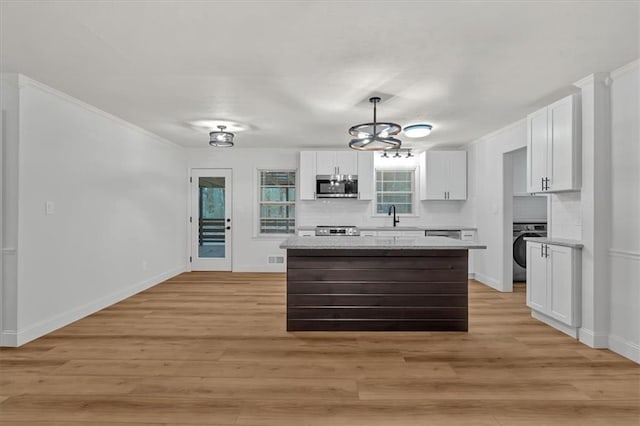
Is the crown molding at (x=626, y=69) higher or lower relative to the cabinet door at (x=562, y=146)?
higher

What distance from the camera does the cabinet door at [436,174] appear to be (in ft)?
21.0

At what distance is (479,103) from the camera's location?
3.95m

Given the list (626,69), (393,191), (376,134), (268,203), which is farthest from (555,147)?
(268,203)

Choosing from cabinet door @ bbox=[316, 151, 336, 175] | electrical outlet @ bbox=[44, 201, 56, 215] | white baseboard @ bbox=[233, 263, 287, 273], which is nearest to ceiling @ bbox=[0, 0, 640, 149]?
electrical outlet @ bbox=[44, 201, 56, 215]

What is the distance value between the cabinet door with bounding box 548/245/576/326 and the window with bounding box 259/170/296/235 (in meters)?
4.49

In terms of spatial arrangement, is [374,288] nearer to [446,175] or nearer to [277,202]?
[446,175]

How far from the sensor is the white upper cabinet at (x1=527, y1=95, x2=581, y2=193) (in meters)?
3.27

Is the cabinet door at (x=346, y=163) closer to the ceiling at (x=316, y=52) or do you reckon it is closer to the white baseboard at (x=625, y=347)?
the ceiling at (x=316, y=52)

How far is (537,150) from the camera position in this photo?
3807 mm

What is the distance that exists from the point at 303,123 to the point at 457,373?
11.7 feet

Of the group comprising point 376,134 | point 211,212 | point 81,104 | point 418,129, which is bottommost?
point 211,212

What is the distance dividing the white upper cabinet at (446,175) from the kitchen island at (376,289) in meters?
3.12

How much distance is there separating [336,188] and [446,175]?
2.07m

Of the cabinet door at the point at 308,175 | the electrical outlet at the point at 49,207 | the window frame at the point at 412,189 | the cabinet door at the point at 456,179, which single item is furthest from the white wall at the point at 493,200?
the electrical outlet at the point at 49,207
